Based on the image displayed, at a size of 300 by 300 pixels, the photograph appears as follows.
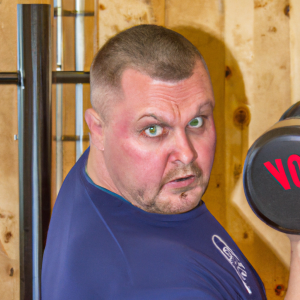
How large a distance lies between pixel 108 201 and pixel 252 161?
0.72 ft

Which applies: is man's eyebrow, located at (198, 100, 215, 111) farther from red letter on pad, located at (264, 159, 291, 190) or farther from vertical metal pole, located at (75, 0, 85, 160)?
vertical metal pole, located at (75, 0, 85, 160)

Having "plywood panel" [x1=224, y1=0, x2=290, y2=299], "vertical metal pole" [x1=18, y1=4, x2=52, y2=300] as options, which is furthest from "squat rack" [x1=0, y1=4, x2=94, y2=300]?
"plywood panel" [x1=224, y1=0, x2=290, y2=299]

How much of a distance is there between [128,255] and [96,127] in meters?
0.19

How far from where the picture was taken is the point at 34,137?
51 centimetres

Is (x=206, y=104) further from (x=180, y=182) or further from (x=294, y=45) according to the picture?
(x=294, y=45)

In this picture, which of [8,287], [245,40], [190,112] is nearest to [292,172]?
[190,112]

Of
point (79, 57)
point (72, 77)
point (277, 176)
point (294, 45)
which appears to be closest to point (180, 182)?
point (277, 176)

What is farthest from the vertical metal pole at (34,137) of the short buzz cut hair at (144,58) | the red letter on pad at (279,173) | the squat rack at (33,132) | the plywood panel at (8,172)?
the red letter on pad at (279,173)

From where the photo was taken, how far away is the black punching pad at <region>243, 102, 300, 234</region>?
0.46 m

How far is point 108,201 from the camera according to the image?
463mm

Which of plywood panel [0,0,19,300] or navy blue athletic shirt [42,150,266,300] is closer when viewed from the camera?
navy blue athletic shirt [42,150,266,300]

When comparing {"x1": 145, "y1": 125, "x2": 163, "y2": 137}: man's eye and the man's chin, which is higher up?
{"x1": 145, "y1": 125, "x2": 163, "y2": 137}: man's eye

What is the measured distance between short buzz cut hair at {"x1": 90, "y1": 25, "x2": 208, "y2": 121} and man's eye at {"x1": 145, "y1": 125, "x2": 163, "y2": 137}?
6 centimetres

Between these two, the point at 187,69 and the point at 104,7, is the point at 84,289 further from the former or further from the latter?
the point at 104,7
